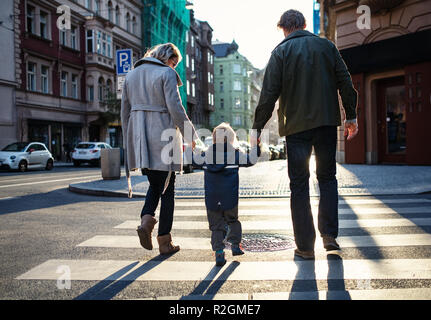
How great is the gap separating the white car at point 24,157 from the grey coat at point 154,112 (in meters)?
18.4

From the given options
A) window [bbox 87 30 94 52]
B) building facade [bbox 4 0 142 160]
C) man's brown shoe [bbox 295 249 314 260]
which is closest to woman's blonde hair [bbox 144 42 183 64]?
man's brown shoe [bbox 295 249 314 260]

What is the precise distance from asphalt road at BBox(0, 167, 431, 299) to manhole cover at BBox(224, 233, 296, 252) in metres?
0.04

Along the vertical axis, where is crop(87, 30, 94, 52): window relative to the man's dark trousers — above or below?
above

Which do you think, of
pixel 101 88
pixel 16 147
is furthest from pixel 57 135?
pixel 16 147

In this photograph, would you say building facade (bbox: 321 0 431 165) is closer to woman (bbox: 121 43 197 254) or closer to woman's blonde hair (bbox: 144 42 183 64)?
woman's blonde hair (bbox: 144 42 183 64)

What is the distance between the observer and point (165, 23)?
159ft

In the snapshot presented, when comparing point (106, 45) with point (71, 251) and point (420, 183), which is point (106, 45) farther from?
point (71, 251)

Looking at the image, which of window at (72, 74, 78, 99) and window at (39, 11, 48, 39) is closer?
window at (39, 11, 48, 39)

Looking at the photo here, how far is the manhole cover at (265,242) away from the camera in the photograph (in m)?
4.14

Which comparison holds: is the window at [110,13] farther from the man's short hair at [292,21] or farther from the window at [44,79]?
the man's short hair at [292,21]

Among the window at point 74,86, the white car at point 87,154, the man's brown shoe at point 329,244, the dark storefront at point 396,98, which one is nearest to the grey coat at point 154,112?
the man's brown shoe at point 329,244

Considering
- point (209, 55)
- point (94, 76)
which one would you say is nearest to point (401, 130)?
point (94, 76)

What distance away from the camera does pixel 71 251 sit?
410 centimetres

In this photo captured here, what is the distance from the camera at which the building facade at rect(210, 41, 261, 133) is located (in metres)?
87.6
